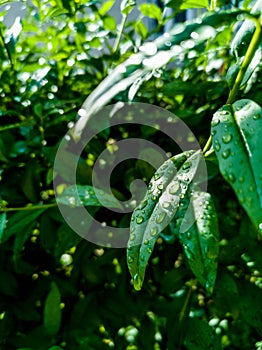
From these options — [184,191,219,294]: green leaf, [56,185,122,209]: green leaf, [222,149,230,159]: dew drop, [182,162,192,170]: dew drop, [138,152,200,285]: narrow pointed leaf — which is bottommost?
[56,185,122,209]: green leaf

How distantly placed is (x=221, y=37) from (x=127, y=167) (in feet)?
0.92

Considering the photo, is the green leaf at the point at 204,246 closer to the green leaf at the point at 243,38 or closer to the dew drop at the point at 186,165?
the dew drop at the point at 186,165

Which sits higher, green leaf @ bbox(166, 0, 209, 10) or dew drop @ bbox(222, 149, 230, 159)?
green leaf @ bbox(166, 0, 209, 10)

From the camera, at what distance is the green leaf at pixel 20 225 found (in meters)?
0.77

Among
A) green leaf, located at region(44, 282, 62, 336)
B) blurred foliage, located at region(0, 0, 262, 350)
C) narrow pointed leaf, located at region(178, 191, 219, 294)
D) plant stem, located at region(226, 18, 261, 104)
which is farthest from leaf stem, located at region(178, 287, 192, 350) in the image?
plant stem, located at region(226, 18, 261, 104)

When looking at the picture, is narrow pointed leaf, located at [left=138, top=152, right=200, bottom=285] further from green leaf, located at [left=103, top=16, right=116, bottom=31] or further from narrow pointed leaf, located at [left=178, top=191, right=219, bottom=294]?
green leaf, located at [left=103, top=16, right=116, bottom=31]

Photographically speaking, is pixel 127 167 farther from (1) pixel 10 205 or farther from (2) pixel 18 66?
(2) pixel 18 66

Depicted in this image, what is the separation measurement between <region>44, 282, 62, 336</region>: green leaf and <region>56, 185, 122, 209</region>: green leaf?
0.18m

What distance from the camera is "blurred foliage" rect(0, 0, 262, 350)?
2.63ft

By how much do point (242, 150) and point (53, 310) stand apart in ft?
1.67

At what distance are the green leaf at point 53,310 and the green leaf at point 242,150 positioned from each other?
18.4 inches

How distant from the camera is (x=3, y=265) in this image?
→ 927 mm

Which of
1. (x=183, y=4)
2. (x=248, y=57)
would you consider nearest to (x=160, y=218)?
(x=248, y=57)

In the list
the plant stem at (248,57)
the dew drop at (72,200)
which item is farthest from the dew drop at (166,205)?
the dew drop at (72,200)
